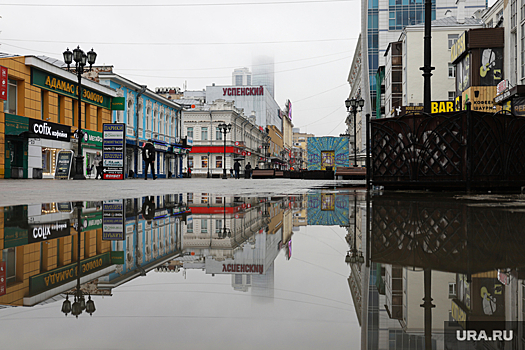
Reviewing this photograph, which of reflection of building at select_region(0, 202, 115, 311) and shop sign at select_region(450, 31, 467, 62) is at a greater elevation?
shop sign at select_region(450, 31, 467, 62)

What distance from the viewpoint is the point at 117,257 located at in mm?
2188

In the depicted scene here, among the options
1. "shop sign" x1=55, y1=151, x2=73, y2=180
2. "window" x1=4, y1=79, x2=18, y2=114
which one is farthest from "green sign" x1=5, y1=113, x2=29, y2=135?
"shop sign" x1=55, y1=151, x2=73, y2=180

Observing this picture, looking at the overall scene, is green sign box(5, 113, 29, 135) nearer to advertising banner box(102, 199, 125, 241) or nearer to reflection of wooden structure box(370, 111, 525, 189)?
reflection of wooden structure box(370, 111, 525, 189)

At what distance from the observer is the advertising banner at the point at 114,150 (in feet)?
80.3

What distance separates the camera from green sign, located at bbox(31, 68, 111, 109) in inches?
1086

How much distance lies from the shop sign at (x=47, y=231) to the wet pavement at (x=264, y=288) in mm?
13

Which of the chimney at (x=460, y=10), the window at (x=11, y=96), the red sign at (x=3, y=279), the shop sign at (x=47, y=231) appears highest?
the chimney at (x=460, y=10)

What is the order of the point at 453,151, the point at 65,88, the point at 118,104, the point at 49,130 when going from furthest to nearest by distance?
the point at 118,104, the point at 65,88, the point at 49,130, the point at 453,151

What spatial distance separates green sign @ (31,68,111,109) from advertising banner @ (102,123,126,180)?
23.1 feet

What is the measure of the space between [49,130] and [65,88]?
4772mm

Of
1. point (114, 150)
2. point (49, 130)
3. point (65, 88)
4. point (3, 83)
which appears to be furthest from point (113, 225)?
point (65, 88)

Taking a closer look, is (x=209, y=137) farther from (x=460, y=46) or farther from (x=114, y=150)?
(x=460, y=46)

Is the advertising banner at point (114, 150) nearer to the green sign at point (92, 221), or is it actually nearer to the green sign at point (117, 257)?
the green sign at point (92, 221)

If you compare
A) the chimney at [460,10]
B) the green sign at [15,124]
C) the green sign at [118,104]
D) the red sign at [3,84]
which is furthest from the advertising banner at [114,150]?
the chimney at [460,10]
